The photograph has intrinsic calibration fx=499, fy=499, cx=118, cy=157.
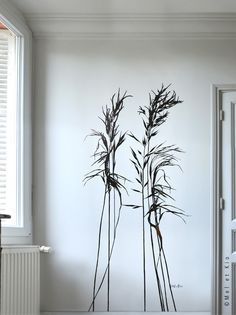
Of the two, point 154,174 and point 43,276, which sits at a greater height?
point 154,174

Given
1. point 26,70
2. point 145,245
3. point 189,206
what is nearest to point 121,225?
point 145,245

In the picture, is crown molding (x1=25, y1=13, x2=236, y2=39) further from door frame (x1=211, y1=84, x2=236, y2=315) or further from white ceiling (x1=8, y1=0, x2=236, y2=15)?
door frame (x1=211, y1=84, x2=236, y2=315)

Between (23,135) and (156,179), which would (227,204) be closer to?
(156,179)

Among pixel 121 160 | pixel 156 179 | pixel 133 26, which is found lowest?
pixel 156 179

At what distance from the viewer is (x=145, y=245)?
14.7 ft

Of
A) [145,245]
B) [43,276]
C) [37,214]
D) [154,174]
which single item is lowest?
[43,276]

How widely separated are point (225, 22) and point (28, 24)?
5.86ft

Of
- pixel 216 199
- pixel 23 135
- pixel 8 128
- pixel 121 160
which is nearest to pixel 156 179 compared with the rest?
pixel 121 160

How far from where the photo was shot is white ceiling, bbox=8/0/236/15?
4.18 meters

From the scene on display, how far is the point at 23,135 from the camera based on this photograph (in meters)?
4.37

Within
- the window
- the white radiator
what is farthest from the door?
the window

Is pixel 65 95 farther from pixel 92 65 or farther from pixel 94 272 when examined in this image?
pixel 94 272

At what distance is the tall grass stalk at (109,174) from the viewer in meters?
4.50

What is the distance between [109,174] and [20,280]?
1.22m
